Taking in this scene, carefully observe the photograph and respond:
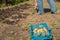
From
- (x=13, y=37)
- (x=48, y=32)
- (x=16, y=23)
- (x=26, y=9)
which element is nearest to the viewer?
(x=48, y=32)

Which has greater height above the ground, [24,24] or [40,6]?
[40,6]

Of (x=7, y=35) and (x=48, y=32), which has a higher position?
(x=48, y=32)

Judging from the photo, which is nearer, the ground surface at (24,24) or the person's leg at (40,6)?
the ground surface at (24,24)

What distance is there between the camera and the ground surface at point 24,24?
5.52 metres

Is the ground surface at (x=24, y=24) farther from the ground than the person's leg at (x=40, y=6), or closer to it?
closer to it

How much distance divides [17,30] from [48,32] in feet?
4.92

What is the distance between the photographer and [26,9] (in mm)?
8445

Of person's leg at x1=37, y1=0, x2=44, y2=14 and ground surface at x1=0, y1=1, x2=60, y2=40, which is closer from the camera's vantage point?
ground surface at x1=0, y1=1, x2=60, y2=40

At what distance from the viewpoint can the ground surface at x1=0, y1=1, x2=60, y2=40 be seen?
5.52 meters

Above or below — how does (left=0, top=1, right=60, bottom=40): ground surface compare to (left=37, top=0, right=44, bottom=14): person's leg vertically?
below

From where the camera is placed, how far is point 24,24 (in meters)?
6.41

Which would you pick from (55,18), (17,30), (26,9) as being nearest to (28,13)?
(26,9)

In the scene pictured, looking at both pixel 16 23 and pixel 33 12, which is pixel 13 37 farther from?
pixel 33 12

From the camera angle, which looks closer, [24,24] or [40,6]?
[24,24]
